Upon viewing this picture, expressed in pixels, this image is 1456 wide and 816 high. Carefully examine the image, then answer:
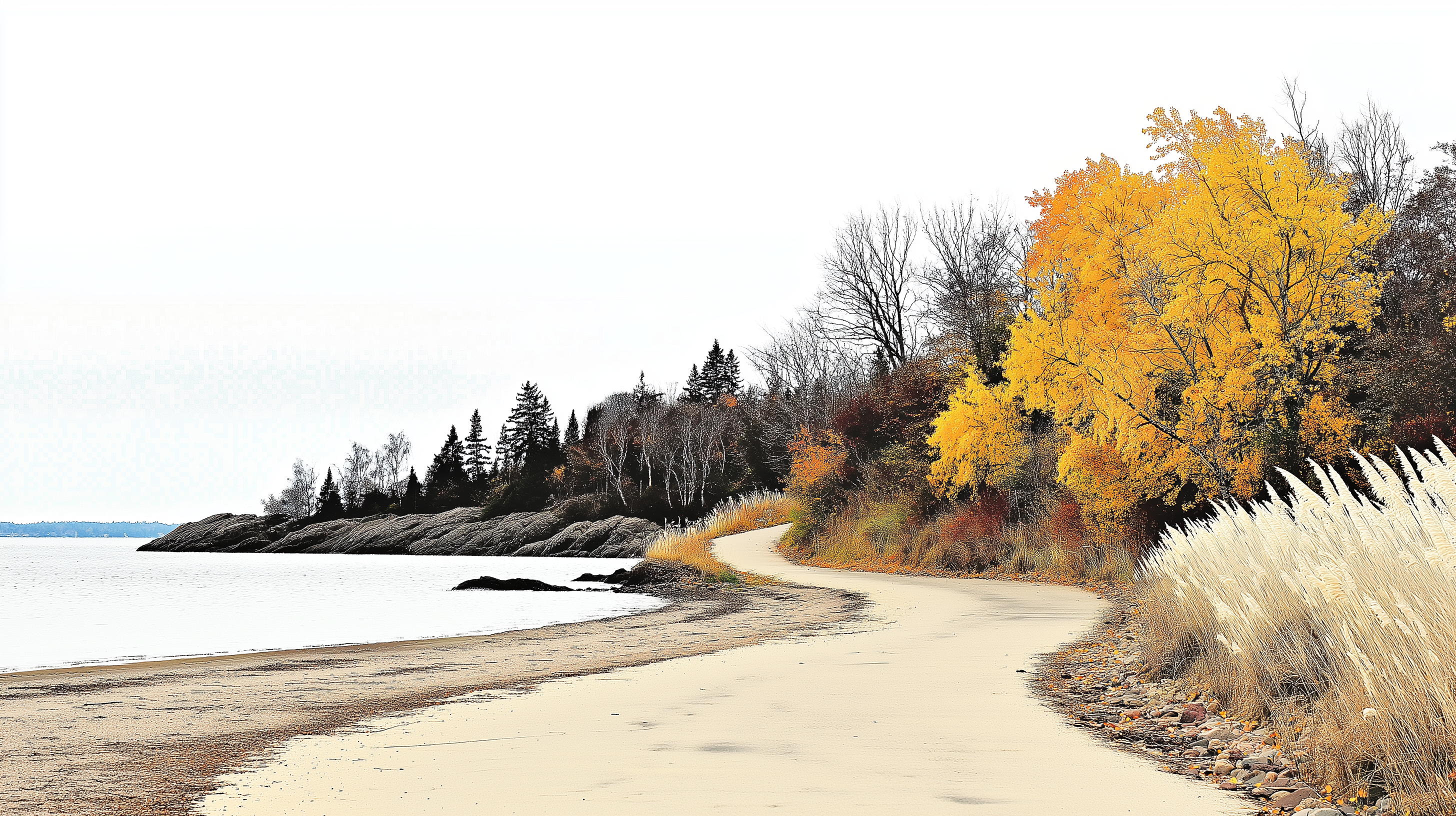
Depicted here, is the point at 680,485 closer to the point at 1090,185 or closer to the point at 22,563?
the point at 22,563

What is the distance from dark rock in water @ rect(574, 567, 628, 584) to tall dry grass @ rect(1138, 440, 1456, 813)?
28.5 m

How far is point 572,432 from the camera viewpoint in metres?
108

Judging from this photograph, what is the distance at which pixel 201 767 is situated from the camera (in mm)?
7043

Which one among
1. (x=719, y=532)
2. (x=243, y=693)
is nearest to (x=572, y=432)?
(x=719, y=532)

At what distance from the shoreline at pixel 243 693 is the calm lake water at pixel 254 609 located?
2.40 meters

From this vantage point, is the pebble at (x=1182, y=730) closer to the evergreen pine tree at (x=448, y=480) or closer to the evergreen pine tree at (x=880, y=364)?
the evergreen pine tree at (x=880, y=364)

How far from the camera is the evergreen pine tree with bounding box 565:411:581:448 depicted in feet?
346

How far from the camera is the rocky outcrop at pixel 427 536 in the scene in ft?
209

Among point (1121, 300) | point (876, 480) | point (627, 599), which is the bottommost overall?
point (627, 599)

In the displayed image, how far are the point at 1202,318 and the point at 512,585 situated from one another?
22.5 meters

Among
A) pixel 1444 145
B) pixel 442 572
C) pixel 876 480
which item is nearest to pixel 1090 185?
pixel 1444 145

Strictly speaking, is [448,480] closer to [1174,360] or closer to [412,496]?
[412,496]

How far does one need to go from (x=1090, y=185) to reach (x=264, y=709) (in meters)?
22.9

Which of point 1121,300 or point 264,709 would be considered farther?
point 1121,300
